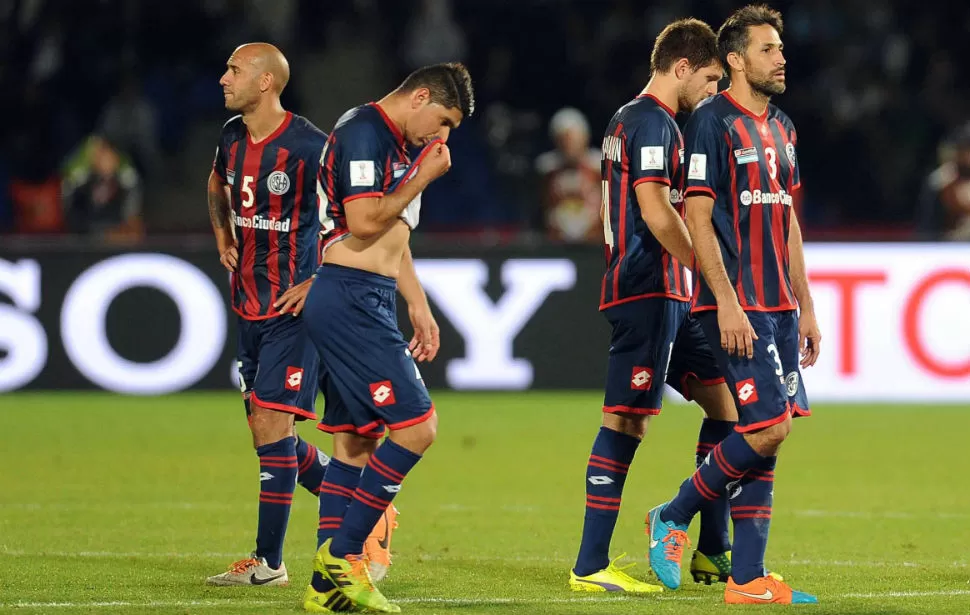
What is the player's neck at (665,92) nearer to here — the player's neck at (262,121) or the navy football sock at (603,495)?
the navy football sock at (603,495)

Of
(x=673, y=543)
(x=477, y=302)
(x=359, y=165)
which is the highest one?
(x=359, y=165)

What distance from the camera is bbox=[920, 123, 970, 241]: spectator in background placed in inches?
600

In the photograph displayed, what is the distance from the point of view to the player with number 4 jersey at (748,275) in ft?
19.6

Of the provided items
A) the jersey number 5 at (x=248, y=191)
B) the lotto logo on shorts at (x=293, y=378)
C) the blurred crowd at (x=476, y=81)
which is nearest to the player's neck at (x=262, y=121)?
the jersey number 5 at (x=248, y=191)

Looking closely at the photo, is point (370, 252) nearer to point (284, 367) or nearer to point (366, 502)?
point (366, 502)

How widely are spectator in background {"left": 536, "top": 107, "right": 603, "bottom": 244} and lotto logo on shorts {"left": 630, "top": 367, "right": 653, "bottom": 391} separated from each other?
879cm

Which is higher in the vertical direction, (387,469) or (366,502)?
(387,469)

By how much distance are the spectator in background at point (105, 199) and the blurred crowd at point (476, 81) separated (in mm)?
797

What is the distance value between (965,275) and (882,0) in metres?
6.60

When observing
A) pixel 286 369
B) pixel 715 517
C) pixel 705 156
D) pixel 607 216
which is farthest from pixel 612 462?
pixel 286 369

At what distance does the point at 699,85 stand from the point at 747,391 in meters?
1.34

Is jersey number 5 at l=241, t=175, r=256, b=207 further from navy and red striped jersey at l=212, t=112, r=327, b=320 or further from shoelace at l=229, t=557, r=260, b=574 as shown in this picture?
shoelace at l=229, t=557, r=260, b=574

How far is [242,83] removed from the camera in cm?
694

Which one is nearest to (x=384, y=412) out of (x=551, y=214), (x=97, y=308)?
(x=97, y=308)
